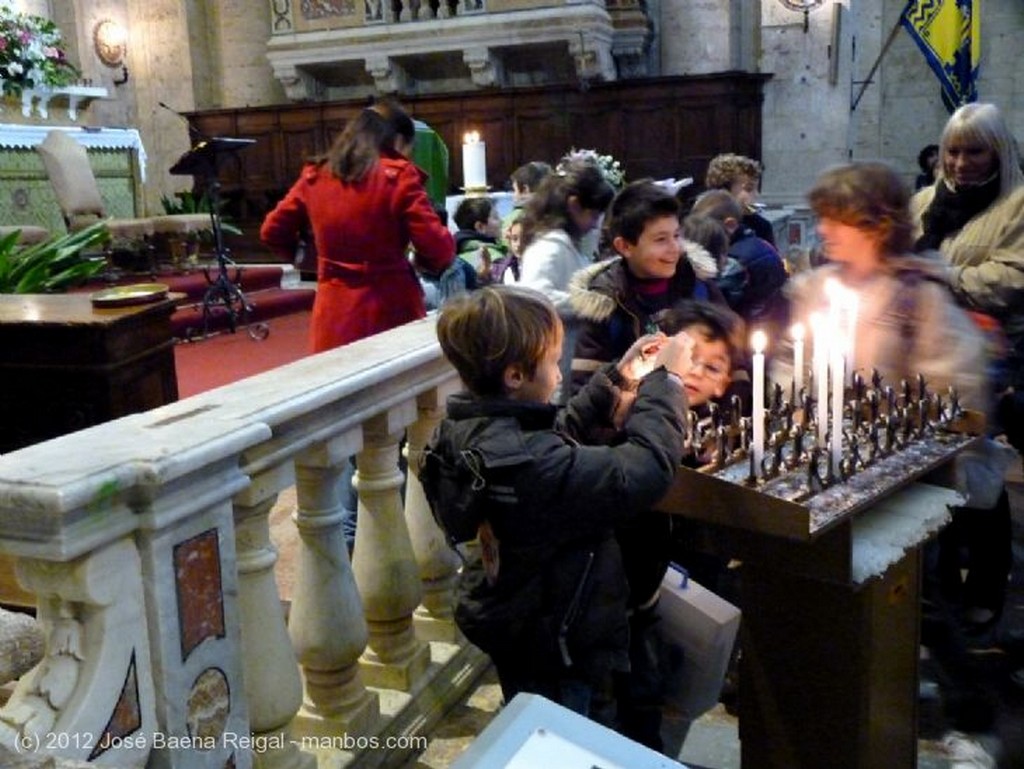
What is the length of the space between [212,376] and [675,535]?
4.88 meters

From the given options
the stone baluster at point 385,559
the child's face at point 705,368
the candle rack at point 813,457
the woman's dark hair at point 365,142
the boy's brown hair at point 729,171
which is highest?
the woman's dark hair at point 365,142

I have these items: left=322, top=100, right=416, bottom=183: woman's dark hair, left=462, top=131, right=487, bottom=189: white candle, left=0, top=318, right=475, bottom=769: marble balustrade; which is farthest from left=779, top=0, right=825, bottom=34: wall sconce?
left=0, top=318, right=475, bottom=769: marble balustrade

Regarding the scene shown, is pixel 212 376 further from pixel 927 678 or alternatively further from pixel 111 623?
pixel 111 623

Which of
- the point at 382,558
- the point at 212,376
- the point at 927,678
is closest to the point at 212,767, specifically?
the point at 382,558

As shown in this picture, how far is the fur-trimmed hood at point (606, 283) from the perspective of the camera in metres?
2.66

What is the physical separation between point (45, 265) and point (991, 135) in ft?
13.8

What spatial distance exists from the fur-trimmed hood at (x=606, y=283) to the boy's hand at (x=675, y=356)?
69 centimetres

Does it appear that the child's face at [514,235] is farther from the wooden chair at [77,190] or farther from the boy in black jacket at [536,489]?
the wooden chair at [77,190]

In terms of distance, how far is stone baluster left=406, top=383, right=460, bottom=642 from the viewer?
8.61ft

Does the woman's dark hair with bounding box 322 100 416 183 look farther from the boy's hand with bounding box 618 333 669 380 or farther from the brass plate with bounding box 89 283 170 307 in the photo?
the boy's hand with bounding box 618 333 669 380

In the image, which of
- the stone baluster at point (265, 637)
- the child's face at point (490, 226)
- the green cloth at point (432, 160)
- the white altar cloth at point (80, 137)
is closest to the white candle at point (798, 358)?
the stone baluster at point (265, 637)

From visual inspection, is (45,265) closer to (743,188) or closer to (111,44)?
(743,188)

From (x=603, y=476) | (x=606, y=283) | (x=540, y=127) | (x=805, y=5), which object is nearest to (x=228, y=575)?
(x=603, y=476)

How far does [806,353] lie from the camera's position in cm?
281
